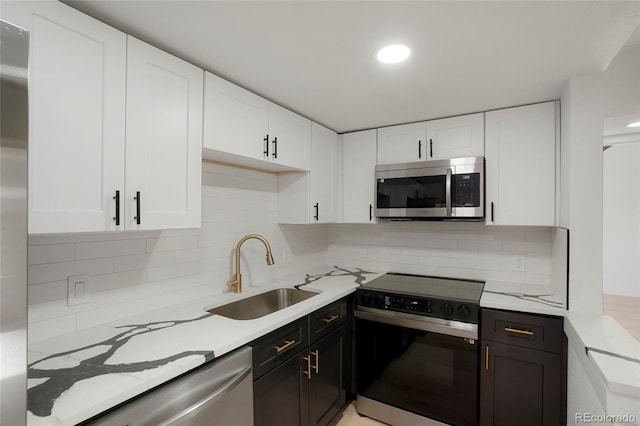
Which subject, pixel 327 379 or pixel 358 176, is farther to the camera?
pixel 358 176

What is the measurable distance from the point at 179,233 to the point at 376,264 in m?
1.87

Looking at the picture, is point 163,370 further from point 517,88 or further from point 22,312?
point 517,88

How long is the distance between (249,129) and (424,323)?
5.55 ft

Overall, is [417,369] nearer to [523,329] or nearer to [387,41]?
[523,329]

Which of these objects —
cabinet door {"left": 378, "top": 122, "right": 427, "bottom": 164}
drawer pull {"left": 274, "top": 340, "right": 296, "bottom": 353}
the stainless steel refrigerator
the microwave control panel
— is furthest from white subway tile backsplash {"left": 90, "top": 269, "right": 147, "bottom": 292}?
the microwave control panel

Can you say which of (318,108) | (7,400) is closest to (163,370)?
(7,400)

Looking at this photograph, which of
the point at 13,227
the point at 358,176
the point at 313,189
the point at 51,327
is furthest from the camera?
the point at 358,176

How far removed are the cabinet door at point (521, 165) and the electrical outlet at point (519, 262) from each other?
42cm

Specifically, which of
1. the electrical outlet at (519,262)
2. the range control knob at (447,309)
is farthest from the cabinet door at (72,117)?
the electrical outlet at (519,262)

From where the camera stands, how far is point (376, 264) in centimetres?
304

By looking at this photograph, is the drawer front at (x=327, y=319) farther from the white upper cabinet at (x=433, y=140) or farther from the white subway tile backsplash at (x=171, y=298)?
the white upper cabinet at (x=433, y=140)

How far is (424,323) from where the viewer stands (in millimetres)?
2080

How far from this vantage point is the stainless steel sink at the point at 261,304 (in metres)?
1.96

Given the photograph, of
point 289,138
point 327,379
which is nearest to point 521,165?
point 289,138
